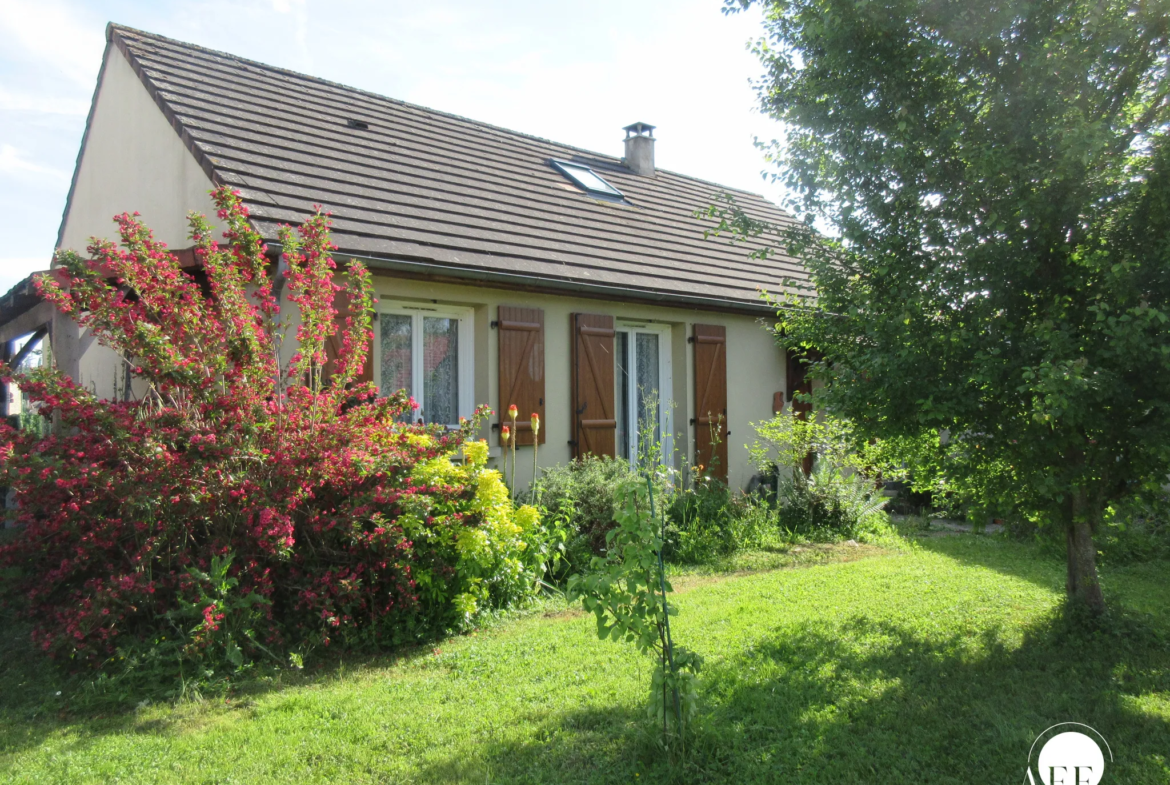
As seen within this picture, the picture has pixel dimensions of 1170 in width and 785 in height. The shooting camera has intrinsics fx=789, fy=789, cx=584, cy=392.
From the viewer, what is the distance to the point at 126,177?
29.2 feet

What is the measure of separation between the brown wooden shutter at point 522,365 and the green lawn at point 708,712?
2762mm

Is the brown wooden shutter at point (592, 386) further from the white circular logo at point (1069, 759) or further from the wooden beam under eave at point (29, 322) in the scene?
the white circular logo at point (1069, 759)

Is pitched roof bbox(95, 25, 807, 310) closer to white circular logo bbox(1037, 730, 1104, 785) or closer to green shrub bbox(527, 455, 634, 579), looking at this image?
green shrub bbox(527, 455, 634, 579)

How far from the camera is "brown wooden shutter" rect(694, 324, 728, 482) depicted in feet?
32.0

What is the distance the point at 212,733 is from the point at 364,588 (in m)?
1.42

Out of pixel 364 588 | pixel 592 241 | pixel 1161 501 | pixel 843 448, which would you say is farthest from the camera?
pixel 592 241

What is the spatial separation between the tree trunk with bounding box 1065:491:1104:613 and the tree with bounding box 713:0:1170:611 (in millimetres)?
13

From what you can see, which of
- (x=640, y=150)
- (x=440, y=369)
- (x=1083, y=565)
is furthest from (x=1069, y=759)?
(x=640, y=150)

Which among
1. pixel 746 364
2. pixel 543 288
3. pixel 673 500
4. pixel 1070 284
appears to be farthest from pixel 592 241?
pixel 1070 284

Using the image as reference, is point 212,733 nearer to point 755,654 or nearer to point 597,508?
point 755,654

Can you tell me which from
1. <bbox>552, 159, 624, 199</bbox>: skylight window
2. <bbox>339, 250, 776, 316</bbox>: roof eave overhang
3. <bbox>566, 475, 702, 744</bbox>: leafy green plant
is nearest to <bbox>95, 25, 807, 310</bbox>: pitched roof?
<bbox>339, 250, 776, 316</bbox>: roof eave overhang

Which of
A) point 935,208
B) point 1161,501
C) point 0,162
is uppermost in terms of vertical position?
point 0,162

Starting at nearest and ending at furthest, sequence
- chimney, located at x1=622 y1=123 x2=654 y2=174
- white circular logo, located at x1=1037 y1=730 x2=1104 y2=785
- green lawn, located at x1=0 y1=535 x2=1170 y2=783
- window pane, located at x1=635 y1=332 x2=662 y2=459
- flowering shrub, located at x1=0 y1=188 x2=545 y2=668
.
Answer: white circular logo, located at x1=1037 y1=730 x2=1104 y2=785 < green lawn, located at x1=0 y1=535 x2=1170 y2=783 < flowering shrub, located at x1=0 y1=188 x2=545 y2=668 < window pane, located at x1=635 y1=332 x2=662 y2=459 < chimney, located at x1=622 y1=123 x2=654 y2=174

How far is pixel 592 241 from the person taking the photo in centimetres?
988
